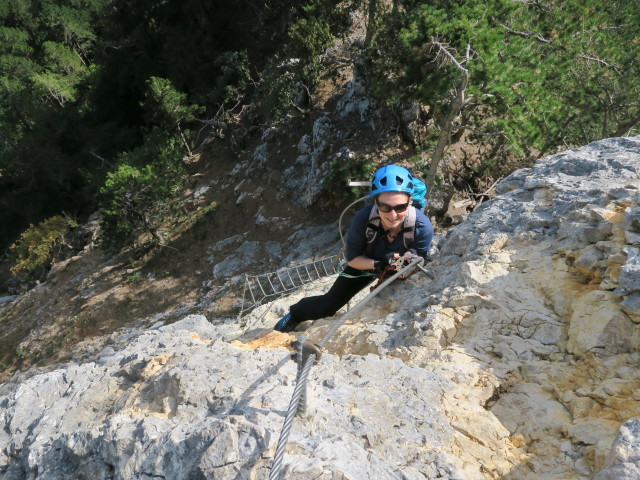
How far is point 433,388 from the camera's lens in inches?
110

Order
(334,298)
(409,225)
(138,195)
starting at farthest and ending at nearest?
1. (138,195)
2. (334,298)
3. (409,225)

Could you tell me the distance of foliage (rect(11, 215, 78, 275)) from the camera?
22172mm

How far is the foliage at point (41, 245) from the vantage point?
72.7ft

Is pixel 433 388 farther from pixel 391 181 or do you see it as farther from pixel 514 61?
pixel 514 61

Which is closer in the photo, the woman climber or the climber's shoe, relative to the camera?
the woman climber

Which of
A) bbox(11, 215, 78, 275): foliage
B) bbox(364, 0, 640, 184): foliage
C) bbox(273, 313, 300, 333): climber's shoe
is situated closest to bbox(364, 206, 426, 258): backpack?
bbox(273, 313, 300, 333): climber's shoe

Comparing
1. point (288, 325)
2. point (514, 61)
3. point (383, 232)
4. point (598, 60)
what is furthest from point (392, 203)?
point (598, 60)

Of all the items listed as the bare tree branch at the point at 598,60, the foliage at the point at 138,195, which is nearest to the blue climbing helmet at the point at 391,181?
the bare tree branch at the point at 598,60

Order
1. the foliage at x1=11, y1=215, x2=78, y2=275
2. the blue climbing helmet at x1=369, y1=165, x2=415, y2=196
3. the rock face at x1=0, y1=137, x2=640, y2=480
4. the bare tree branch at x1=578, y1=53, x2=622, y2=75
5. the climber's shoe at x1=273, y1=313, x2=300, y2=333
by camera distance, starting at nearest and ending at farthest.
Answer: the rock face at x1=0, y1=137, x2=640, y2=480 < the blue climbing helmet at x1=369, y1=165, x2=415, y2=196 < the climber's shoe at x1=273, y1=313, x2=300, y2=333 < the bare tree branch at x1=578, y1=53, x2=622, y2=75 < the foliage at x1=11, y1=215, x2=78, y2=275

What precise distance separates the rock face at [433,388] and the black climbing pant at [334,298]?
0.67 metres

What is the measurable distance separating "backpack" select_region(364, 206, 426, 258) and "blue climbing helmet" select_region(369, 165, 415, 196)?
39 centimetres

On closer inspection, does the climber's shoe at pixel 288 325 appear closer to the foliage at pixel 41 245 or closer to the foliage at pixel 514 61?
the foliage at pixel 514 61

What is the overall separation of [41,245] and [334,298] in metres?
23.2

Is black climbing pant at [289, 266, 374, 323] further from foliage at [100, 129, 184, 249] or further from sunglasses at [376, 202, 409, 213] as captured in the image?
foliage at [100, 129, 184, 249]
